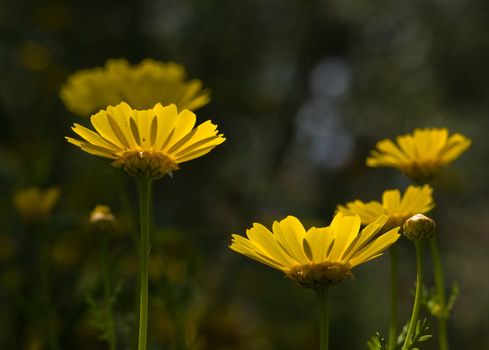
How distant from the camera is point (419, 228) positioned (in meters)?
0.84

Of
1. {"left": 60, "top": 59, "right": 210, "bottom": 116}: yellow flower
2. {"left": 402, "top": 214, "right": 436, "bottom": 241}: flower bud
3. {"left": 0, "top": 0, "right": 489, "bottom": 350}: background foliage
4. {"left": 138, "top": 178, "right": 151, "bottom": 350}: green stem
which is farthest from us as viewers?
{"left": 0, "top": 0, "right": 489, "bottom": 350}: background foliage

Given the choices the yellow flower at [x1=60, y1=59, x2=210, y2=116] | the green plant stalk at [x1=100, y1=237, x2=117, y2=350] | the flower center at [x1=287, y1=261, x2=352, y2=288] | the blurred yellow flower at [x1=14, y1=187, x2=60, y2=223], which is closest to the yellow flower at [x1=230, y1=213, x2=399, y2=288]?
the flower center at [x1=287, y1=261, x2=352, y2=288]

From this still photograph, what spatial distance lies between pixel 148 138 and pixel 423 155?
0.42 meters

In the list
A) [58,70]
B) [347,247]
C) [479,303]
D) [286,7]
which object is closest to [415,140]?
[347,247]

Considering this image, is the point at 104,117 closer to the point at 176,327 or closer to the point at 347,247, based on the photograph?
the point at 347,247

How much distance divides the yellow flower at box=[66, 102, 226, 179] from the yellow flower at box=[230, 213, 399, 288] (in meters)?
0.10

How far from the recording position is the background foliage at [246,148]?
5.98ft

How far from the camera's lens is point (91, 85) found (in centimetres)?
133

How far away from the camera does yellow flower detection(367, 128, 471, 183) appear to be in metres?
1.07

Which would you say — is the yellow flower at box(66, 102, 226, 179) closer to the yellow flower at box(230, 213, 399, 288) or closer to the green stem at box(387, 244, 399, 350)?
the yellow flower at box(230, 213, 399, 288)

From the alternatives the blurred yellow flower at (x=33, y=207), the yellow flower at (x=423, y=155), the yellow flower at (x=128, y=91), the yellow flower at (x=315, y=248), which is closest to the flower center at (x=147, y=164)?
the yellow flower at (x=315, y=248)

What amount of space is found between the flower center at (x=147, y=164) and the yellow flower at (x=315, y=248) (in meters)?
0.10

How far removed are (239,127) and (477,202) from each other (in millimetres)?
2594

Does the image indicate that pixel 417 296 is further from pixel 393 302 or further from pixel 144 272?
pixel 144 272
